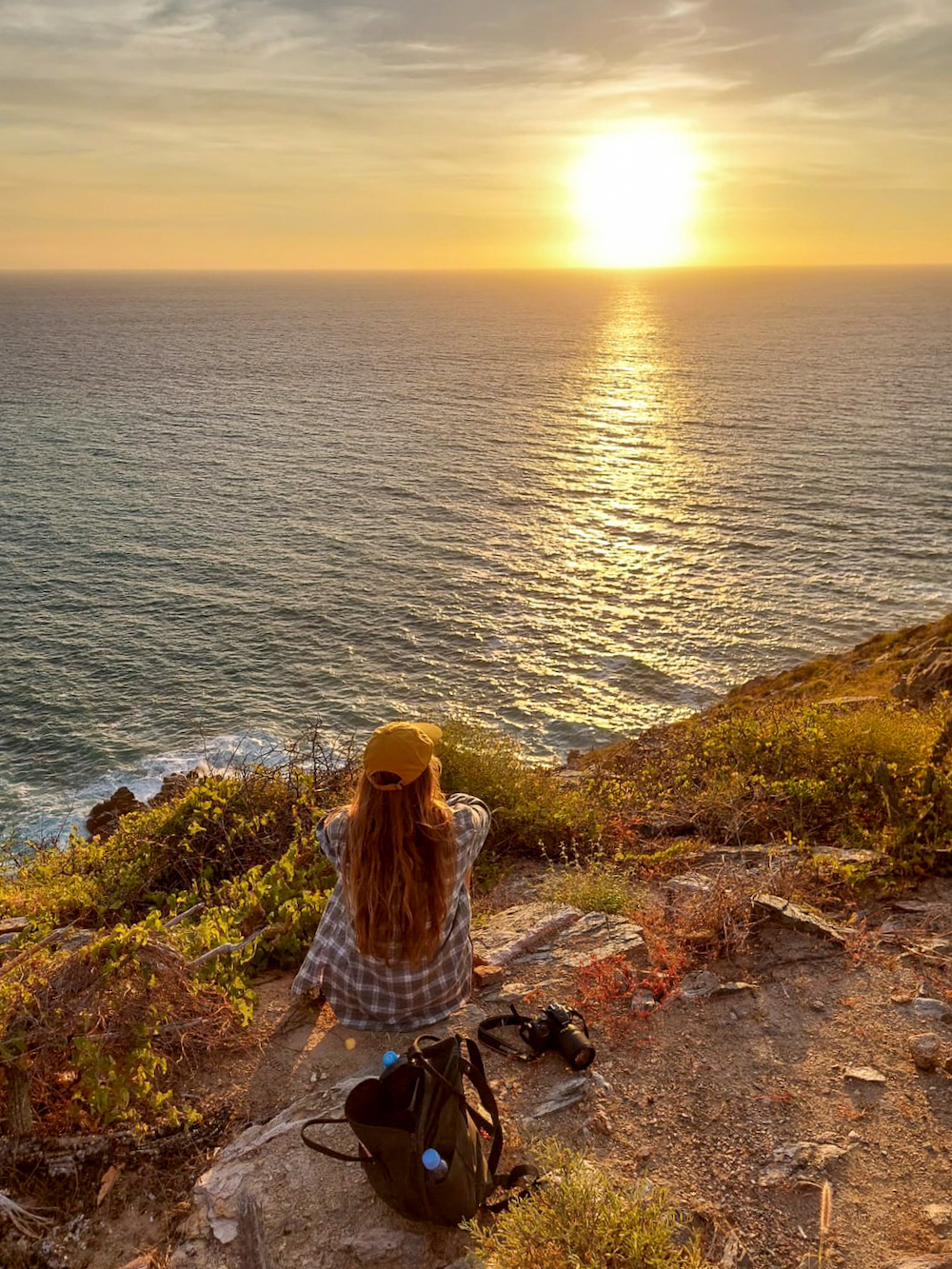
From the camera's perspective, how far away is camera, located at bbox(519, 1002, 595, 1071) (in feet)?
Answer: 18.1

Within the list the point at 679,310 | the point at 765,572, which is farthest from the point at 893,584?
the point at 679,310

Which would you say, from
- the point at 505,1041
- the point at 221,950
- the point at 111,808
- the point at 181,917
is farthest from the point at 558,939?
the point at 111,808

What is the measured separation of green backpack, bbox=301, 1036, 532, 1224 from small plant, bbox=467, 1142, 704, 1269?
19cm

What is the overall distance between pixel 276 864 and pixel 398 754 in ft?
12.5

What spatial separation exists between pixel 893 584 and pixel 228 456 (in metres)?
43.2

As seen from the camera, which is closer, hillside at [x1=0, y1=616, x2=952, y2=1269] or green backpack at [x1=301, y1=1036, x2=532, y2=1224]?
green backpack at [x1=301, y1=1036, x2=532, y2=1224]

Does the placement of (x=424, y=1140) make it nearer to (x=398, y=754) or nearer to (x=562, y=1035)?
(x=562, y=1035)

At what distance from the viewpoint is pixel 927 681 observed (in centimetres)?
1878

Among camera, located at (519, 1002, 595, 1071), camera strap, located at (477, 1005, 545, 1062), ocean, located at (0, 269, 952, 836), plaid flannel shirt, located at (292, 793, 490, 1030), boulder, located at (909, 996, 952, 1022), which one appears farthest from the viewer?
ocean, located at (0, 269, 952, 836)

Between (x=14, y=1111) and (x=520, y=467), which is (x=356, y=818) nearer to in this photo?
(x=14, y=1111)

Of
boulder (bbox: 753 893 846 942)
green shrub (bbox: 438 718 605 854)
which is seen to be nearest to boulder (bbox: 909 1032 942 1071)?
boulder (bbox: 753 893 846 942)

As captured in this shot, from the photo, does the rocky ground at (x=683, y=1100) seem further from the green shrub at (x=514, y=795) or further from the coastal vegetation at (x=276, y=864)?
the green shrub at (x=514, y=795)

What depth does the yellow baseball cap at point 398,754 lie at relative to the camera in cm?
502

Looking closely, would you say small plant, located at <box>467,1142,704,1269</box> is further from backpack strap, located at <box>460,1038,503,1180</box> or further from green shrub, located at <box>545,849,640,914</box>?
green shrub, located at <box>545,849,640,914</box>
